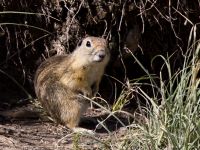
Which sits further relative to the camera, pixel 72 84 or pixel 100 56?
pixel 72 84

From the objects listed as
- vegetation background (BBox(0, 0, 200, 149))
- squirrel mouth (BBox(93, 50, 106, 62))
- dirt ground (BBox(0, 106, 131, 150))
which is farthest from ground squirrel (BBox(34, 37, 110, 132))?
vegetation background (BBox(0, 0, 200, 149))

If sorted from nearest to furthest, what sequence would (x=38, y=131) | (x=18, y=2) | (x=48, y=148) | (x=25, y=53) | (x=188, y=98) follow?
1. (x=188, y=98)
2. (x=48, y=148)
3. (x=38, y=131)
4. (x=18, y=2)
5. (x=25, y=53)

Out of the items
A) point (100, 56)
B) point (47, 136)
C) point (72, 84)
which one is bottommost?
point (47, 136)

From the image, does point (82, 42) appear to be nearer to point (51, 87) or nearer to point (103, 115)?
point (51, 87)

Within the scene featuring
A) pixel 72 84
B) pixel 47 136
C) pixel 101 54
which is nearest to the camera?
pixel 47 136

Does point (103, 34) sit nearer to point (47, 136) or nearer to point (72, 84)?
point (72, 84)

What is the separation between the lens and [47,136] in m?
5.64

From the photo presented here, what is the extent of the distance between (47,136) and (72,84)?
0.70 m

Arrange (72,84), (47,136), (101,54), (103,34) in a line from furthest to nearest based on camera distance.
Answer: (103,34)
(72,84)
(101,54)
(47,136)

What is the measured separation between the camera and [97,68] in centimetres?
611

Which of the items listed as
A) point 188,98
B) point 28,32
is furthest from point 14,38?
point 188,98

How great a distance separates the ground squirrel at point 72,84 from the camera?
6.05 m

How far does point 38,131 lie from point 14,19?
62.7 inches

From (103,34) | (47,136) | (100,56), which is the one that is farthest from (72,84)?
(103,34)
